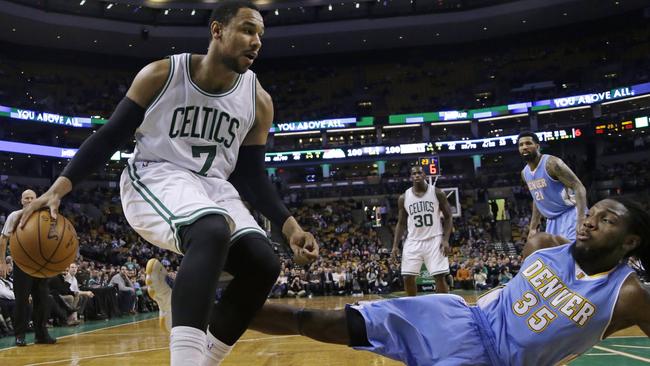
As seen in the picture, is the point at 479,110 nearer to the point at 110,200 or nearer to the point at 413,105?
the point at 413,105

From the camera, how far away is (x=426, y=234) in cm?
806

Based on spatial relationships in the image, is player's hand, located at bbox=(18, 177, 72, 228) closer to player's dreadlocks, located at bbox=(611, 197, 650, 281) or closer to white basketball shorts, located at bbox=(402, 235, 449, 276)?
player's dreadlocks, located at bbox=(611, 197, 650, 281)

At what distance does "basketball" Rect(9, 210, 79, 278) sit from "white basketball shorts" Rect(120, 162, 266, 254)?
37 cm

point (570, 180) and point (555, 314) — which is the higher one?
point (570, 180)

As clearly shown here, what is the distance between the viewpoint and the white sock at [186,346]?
2.14 m

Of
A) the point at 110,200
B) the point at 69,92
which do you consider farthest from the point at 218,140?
the point at 69,92

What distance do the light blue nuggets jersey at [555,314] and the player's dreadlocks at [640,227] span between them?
0.12m

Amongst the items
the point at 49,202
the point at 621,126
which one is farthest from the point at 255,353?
the point at 621,126

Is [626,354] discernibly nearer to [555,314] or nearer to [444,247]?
[555,314]

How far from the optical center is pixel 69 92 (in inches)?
1492

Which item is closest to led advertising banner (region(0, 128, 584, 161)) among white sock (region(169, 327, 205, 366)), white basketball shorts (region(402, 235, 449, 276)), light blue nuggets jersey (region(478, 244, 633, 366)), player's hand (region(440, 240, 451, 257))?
white basketball shorts (region(402, 235, 449, 276))

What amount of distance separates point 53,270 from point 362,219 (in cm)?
3490

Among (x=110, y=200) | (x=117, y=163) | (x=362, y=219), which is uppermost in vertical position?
(x=117, y=163)

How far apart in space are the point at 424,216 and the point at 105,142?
233 inches
